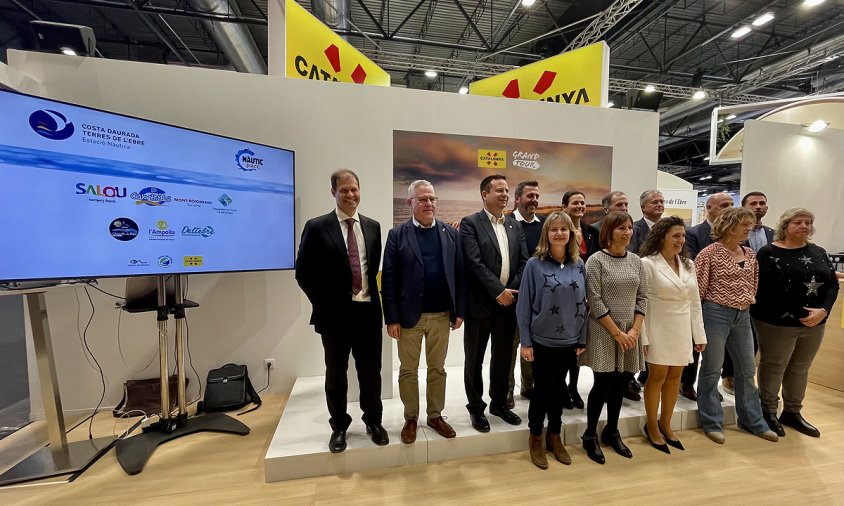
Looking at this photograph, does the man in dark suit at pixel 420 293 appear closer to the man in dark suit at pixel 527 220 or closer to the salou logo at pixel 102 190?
the man in dark suit at pixel 527 220

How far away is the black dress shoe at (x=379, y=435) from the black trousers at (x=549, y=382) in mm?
1034

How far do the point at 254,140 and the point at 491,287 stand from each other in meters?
2.68

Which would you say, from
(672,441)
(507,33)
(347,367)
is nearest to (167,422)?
(347,367)

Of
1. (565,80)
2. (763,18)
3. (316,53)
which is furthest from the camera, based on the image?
(763,18)

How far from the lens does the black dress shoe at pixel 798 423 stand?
2.75 metres

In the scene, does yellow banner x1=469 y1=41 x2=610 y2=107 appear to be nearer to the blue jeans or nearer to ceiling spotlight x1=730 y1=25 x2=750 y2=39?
the blue jeans

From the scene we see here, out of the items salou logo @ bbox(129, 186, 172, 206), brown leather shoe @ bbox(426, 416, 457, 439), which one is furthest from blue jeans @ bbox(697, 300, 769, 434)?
salou logo @ bbox(129, 186, 172, 206)

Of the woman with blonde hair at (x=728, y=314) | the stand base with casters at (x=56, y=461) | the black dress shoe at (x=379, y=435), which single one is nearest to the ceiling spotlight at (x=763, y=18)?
the woman with blonde hair at (x=728, y=314)

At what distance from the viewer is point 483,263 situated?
2.46 metres

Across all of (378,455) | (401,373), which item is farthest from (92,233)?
(378,455)

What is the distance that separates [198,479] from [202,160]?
2.27 meters

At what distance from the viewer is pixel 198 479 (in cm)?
223

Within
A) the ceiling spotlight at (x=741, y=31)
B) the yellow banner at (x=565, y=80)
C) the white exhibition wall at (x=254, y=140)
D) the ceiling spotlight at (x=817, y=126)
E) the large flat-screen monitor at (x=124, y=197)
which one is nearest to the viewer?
the large flat-screen monitor at (x=124, y=197)

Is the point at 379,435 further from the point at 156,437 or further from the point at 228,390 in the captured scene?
the point at 156,437
